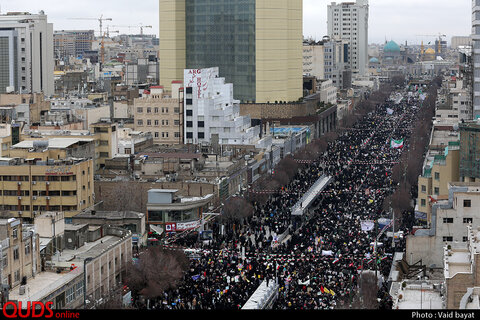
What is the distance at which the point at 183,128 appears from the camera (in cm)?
9512

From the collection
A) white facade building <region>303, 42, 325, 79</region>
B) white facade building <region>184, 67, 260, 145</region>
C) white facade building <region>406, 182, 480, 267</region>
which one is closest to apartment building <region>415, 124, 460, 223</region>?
white facade building <region>406, 182, 480, 267</region>

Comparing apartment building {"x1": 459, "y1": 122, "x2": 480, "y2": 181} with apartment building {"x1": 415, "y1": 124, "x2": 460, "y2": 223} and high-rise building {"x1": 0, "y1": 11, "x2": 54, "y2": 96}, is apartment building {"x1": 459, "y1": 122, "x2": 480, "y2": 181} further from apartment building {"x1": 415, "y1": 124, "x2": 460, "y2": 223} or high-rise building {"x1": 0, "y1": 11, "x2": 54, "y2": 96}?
high-rise building {"x1": 0, "y1": 11, "x2": 54, "y2": 96}

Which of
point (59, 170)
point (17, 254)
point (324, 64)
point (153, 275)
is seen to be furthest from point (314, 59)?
point (17, 254)

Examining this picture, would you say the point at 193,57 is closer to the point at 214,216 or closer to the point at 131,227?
the point at 214,216

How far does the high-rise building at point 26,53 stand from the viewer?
136000 millimetres

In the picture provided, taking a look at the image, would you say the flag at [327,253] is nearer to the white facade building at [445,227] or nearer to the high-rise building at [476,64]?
the white facade building at [445,227]

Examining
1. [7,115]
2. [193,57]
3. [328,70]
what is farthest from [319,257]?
[328,70]

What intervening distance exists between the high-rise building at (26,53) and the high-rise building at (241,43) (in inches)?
802

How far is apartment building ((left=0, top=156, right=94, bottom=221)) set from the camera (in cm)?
5747

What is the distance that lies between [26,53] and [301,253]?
95.7 meters

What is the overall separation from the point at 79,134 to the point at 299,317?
65.6m

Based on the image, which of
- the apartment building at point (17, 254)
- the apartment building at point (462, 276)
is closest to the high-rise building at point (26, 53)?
the apartment building at point (17, 254)

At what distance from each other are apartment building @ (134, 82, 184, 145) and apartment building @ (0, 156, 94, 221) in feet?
123

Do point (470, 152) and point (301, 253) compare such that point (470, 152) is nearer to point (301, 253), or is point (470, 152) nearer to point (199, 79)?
point (301, 253)
